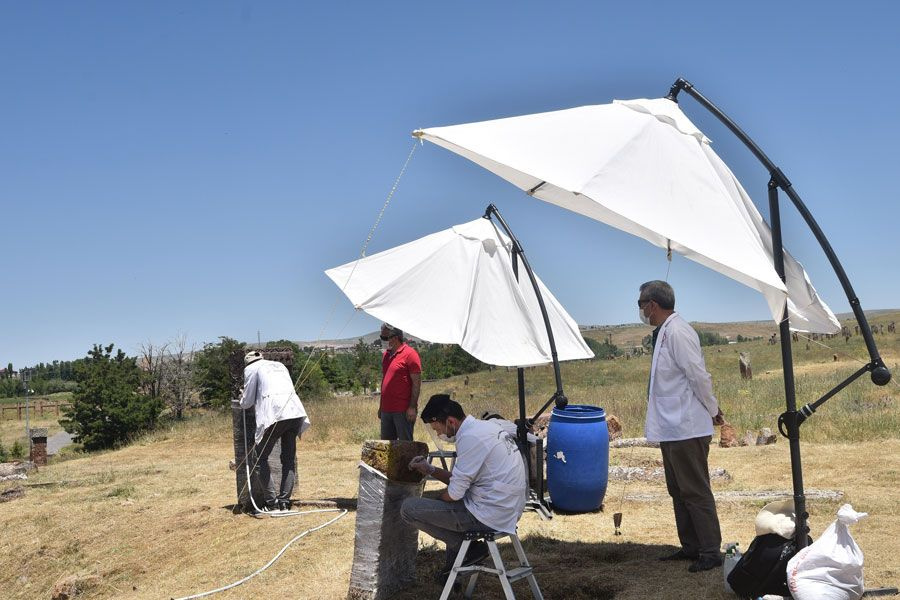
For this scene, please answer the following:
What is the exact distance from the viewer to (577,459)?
7.37 m

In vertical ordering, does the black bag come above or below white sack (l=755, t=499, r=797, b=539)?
below

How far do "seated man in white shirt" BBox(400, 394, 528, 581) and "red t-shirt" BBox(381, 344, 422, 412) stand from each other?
323 centimetres

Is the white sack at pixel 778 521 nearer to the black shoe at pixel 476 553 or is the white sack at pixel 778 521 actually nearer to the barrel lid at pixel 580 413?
the black shoe at pixel 476 553

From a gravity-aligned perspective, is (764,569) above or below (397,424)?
below

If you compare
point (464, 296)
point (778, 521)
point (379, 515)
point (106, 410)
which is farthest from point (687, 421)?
point (106, 410)

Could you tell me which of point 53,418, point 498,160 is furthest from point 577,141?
point 53,418

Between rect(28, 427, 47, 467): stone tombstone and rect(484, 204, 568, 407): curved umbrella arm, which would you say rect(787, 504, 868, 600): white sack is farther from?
rect(28, 427, 47, 467): stone tombstone

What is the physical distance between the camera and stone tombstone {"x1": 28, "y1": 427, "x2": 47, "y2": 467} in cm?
1553

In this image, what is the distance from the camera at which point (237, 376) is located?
30.3 feet

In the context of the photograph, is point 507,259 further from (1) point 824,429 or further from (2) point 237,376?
(1) point 824,429

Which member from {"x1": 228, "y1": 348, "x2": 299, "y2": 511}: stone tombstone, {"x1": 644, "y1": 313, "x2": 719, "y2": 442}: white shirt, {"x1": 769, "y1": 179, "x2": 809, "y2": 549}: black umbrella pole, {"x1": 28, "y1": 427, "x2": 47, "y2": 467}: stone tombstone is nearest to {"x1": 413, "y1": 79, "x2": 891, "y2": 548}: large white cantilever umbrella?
{"x1": 769, "y1": 179, "x2": 809, "y2": 549}: black umbrella pole

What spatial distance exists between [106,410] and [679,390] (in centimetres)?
2072

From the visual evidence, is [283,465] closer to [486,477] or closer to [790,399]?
[486,477]

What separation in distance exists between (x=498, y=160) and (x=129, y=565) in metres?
5.31
